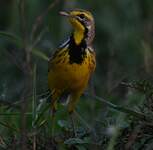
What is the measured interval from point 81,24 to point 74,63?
311mm

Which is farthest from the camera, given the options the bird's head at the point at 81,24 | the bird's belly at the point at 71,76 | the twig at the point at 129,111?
the bird's head at the point at 81,24

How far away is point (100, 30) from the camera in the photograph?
10.5 meters

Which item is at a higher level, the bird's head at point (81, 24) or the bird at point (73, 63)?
the bird's head at point (81, 24)

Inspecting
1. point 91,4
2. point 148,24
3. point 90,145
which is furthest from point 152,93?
point 91,4

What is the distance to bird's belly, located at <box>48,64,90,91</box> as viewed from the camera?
6199 millimetres

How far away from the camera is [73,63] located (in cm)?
624

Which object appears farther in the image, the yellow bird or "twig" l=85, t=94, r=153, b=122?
the yellow bird

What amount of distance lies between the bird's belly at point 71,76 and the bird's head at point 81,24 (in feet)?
0.76

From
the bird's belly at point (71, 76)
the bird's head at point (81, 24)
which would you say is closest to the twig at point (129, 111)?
the bird's belly at point (71, 76)

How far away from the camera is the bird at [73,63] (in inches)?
245

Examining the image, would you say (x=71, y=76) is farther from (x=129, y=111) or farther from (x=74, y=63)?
(x=129, y=111)

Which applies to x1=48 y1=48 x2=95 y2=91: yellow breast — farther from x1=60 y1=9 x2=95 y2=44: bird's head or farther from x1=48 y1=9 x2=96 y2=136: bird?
x1=60 y1=9 x2=95 y2=44: bird's head

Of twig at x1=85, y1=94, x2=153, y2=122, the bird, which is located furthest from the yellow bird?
twig at x1=85, y1=94, x2=153, y2=122

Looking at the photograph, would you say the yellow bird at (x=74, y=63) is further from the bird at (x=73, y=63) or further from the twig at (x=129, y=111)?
the twig at (x=129, y=111)
